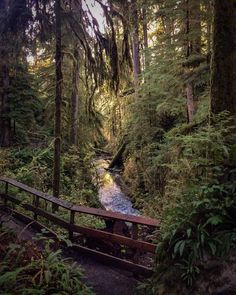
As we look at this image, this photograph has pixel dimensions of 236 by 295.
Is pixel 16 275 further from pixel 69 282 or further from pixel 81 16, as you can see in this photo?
pixel 81 16

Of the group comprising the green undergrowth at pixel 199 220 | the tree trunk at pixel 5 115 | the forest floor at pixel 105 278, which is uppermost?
the tree trunk at pixel 5 115

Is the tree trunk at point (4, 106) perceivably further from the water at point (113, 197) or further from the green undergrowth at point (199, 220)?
the green undergrowth at point (199, 220)

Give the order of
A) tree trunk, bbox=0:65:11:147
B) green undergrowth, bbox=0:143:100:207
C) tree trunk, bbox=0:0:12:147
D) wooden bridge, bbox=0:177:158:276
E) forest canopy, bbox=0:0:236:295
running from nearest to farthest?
forest canopy, bbox=0:0:236:295
wooden bridge, bbox=0:177:158:276
green undergrowth, bbox=0:143:100:207
tree trunk, bbox=0:0:12:147
tree trunk, bbox=0:65:11:147

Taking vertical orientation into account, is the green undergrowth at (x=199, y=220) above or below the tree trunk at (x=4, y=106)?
below

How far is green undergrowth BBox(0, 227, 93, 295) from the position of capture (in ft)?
15.1

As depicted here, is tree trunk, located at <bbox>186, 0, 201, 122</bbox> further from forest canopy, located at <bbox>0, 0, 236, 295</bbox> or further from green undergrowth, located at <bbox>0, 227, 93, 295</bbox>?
green undergrowth, located at <bbox>0, 227, 93, 295</bbox>

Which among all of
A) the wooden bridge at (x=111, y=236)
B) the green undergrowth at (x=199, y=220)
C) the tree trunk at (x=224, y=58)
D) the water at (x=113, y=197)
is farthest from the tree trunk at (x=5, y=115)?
the green undergrowth at (x=199, y=220)

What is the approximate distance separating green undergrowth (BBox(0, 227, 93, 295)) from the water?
1030 cm

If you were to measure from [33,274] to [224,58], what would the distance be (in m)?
5.03

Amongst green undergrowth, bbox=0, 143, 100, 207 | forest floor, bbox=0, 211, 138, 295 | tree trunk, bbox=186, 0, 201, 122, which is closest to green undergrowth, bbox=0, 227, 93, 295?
forest floor, bbox=0, 211, 138, 295

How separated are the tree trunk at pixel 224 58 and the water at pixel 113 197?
10135 mm

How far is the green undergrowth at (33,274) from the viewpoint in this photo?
4602mm

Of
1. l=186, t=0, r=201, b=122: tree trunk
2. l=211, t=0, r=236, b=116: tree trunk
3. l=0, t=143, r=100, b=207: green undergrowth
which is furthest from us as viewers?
l=0, t=143, r=100, b=207: green undergrowth

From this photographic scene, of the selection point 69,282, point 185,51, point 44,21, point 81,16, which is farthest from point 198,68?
point 69,282
